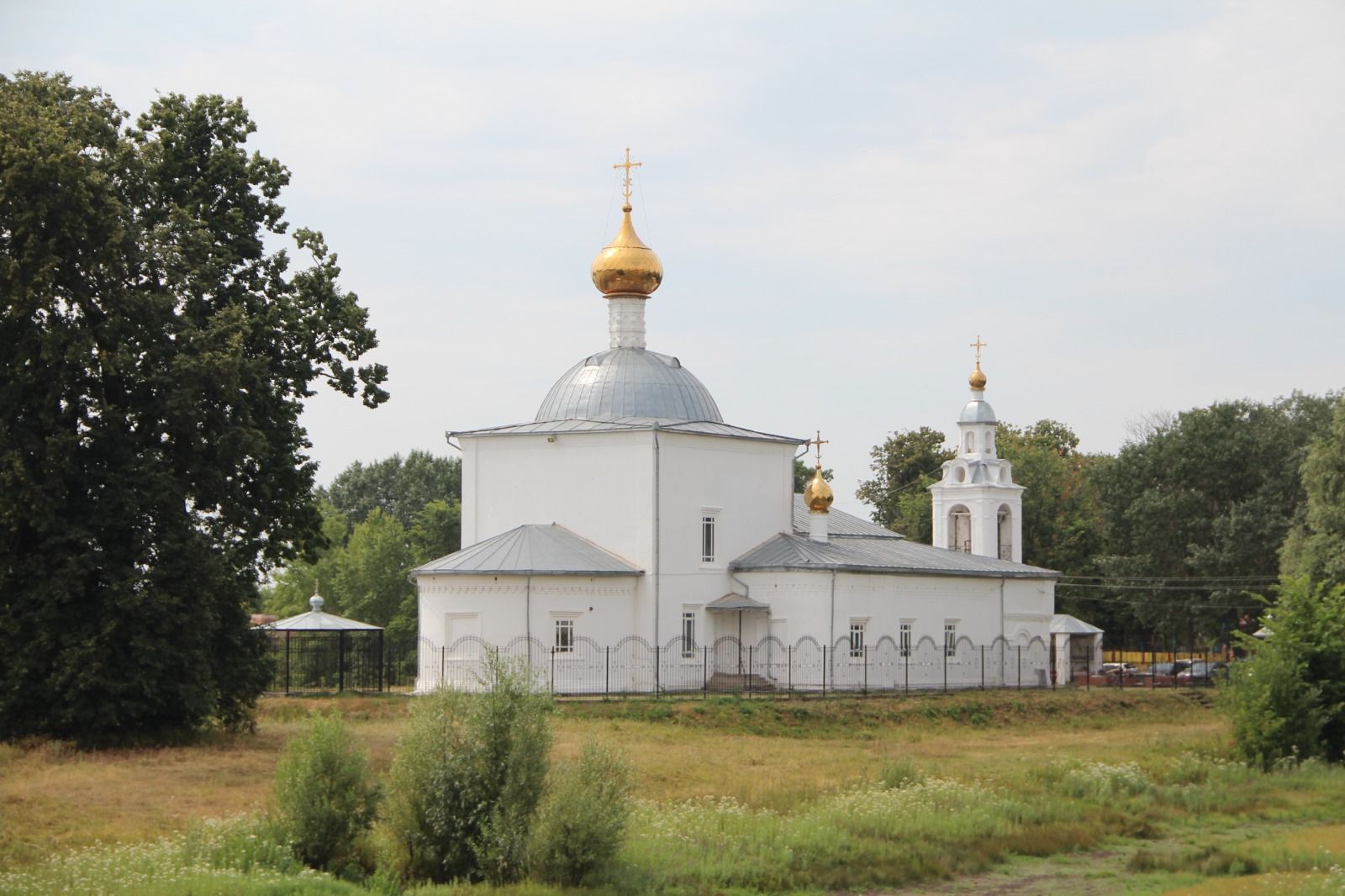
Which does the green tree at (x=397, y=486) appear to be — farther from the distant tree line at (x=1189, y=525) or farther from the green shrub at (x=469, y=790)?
the green shrub at (x=469, y=790)

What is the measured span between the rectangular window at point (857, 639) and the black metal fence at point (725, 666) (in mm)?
39

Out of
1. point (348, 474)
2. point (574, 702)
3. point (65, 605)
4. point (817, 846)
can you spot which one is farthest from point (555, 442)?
point (348, 474)

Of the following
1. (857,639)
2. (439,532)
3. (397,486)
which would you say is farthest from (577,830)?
(397,486)

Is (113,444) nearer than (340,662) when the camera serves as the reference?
Yes

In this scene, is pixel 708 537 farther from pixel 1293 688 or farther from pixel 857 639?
pixel 1293 688

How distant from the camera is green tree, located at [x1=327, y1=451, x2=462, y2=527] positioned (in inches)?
3312

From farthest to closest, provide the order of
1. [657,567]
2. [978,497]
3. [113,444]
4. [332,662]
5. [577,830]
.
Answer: [978,497]
[332,662]
[657,567]
[113,444]
[577,830]

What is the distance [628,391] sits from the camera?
41.9 m

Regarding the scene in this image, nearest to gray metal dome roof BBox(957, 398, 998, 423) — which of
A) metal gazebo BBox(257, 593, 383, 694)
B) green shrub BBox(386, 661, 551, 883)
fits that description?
metal gazebo BBox(257, 593, 383, 694)

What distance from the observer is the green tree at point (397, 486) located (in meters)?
84.1

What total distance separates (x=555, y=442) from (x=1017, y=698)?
12.3 m

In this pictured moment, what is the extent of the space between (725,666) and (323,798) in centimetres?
2355

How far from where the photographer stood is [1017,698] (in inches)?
1565

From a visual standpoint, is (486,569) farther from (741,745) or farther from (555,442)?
(741,745)
